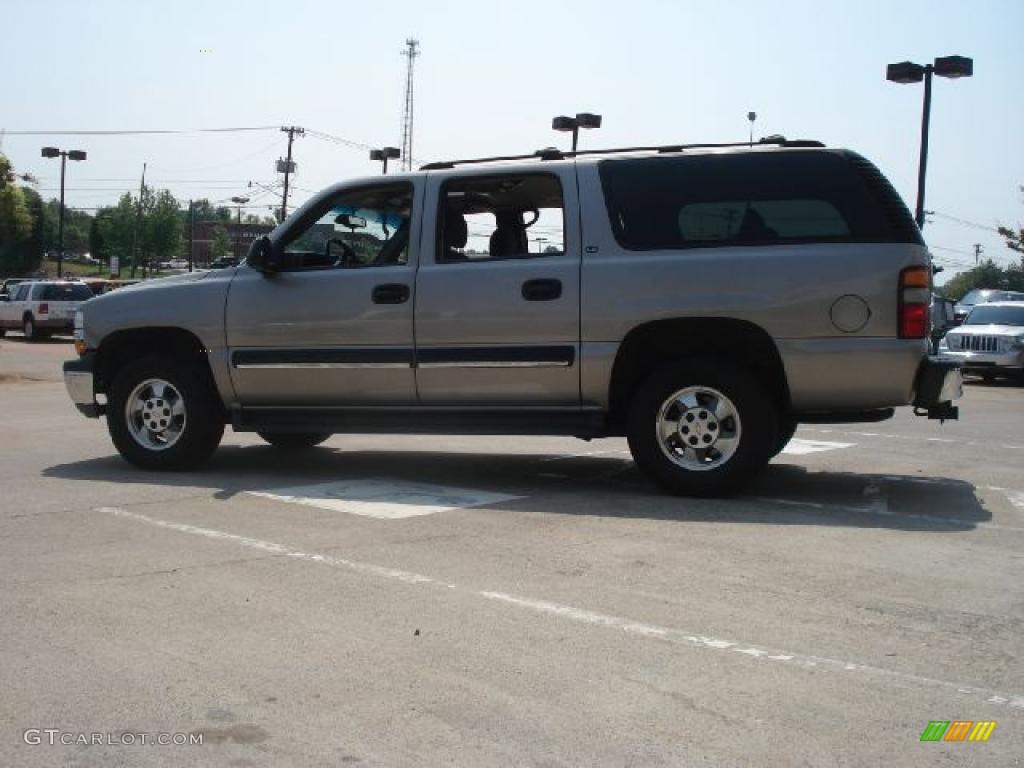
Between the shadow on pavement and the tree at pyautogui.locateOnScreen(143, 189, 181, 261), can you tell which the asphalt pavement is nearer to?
Answer: the shadow on pavement

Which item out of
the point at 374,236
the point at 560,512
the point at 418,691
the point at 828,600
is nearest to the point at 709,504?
the point at 560,512

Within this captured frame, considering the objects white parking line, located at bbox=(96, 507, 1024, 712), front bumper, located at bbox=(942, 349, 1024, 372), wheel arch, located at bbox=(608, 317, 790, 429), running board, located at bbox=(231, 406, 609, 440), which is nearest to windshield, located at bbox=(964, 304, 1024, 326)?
front bumper, located at bbox=(942, 349, 1024, 372)

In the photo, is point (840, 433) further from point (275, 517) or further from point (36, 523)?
point (36, 523)

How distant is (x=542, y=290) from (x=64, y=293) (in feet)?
98.9

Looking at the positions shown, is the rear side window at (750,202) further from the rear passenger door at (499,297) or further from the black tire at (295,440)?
the black tire at (295,440)

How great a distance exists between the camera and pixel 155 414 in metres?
8.75

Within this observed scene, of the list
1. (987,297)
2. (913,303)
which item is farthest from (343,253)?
(987,297)

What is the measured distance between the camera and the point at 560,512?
23.6 ft

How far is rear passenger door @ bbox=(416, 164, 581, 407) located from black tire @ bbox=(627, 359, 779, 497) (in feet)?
1.61

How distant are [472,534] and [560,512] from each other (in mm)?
858

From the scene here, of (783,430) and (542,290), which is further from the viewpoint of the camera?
(783,430)

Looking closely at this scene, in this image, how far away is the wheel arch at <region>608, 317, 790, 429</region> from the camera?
7.33 metres

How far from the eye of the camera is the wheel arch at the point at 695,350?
24.1 feet

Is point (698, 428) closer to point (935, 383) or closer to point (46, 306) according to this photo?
point (935, 383)
